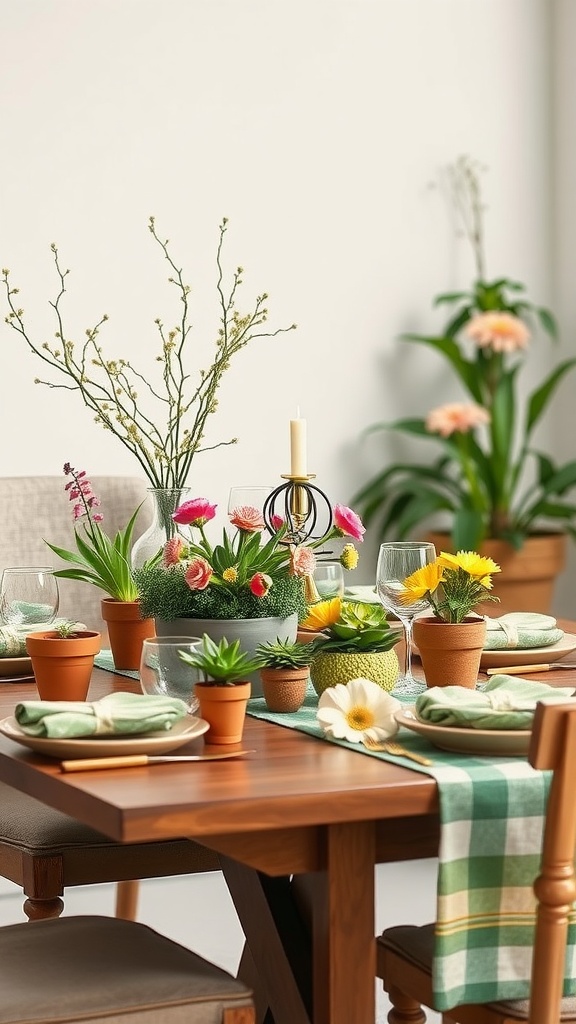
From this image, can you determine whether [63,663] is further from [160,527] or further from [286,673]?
[160,527]

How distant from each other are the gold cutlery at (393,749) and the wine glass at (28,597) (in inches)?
25.1

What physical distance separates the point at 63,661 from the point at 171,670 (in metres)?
0.21

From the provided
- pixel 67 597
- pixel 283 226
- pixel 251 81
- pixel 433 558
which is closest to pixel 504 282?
pixel 283 226

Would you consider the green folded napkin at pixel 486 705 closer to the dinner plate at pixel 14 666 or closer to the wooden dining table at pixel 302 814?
the wooden dining table at pixel 302 814

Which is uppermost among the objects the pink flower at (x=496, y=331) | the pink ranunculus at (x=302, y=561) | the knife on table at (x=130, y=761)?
the pink flower at (x=496, y=331)

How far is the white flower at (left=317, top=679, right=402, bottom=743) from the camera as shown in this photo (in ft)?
4.84

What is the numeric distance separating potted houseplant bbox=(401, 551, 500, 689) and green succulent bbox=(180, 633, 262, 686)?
32 centimetres

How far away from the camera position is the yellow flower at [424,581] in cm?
173

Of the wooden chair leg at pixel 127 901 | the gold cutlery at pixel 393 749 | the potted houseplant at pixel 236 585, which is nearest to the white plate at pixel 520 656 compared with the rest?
the potted houseplant at pixel 236 585

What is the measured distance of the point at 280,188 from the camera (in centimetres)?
418

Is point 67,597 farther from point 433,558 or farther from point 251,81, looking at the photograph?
point 251,81

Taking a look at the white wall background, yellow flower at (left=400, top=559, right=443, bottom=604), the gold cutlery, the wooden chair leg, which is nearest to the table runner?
the gold cutlery

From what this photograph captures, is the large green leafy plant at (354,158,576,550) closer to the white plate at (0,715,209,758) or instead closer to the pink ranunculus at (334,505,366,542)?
the pink ranunculus at (334,505,366,542)

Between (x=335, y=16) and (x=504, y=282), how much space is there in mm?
959
